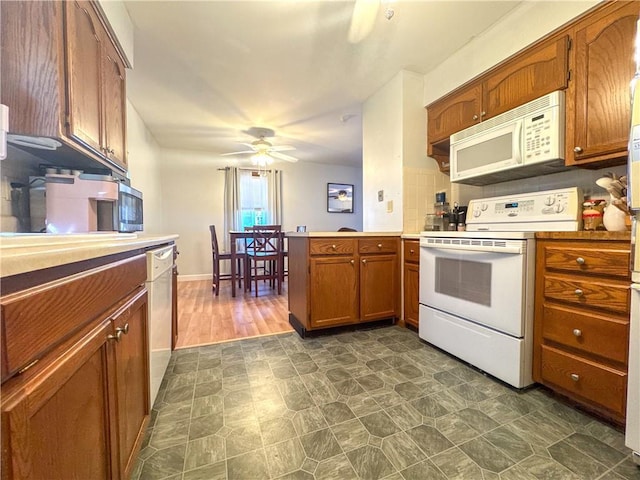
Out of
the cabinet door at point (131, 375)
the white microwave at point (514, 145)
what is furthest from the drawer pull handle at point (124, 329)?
the white microwave at point (514, 145)

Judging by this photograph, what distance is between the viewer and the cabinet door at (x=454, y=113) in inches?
83.7

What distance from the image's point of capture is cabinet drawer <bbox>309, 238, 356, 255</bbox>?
2.14 m

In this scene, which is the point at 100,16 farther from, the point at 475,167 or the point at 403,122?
the point at 475,167

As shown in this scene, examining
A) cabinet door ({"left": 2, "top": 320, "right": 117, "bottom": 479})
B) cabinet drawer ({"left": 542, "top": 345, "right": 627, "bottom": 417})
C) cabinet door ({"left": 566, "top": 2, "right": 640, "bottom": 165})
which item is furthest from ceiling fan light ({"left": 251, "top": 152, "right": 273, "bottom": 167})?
cabinet drawer ({"left": 542, "top": 345, "right": 627, "bottom": 417})

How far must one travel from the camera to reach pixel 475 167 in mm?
2049

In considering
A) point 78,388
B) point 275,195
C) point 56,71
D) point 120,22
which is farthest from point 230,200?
point 78,388

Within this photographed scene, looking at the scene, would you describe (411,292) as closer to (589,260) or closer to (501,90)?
(589,260)

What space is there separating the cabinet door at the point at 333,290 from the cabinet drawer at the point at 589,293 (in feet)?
4.16

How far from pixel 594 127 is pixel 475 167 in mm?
663

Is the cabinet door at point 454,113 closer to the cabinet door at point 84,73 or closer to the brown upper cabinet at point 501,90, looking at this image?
the brown upper cabinet at point 501,90

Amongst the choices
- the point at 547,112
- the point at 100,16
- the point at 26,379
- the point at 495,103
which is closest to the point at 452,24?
the point at 495,103

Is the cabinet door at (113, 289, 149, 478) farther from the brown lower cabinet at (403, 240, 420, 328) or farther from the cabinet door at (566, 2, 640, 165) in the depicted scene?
the cabinet door at (566, 2, 640, 165)

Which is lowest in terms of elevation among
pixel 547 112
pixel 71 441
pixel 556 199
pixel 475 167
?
pixel 71 441

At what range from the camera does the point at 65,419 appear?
52cm
